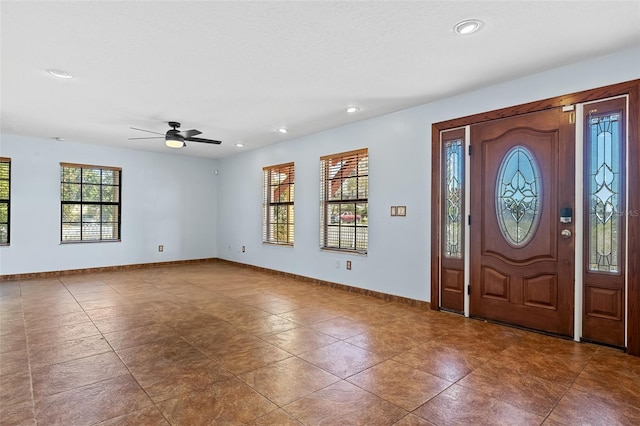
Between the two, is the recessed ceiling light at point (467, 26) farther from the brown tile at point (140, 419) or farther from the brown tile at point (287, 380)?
the brown tile at point (140, 419)

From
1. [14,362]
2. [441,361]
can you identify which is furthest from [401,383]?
[14,362]

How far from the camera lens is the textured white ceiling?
237 cm

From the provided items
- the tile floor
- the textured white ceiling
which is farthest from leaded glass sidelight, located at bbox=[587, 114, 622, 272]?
the tile floor

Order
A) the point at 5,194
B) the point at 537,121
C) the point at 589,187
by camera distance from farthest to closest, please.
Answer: the point at 5,194
the point at 537,121
the point at 589,187

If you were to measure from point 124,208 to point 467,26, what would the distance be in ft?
22.9

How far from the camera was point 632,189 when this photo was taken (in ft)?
9.48

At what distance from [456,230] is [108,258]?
6511mm

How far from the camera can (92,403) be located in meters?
2.11

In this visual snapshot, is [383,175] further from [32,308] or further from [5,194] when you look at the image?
[5,194]

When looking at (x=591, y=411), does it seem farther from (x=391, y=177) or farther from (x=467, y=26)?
(x=391, y=177)

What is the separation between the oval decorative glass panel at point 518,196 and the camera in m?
3.47

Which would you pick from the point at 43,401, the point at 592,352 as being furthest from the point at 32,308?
the point at 592,352

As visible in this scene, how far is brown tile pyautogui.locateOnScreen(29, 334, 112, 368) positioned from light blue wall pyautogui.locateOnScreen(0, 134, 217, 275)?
420cm

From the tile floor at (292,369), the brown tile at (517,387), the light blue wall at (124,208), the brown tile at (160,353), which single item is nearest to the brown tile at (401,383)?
the tile floor at (292,369)
